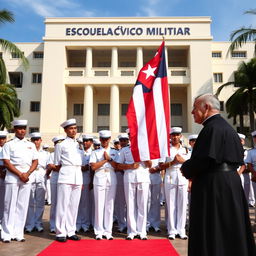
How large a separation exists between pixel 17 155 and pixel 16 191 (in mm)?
620

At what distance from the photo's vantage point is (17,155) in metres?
5.09

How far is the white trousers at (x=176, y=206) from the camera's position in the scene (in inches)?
204

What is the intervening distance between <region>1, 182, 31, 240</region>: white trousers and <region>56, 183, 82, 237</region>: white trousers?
2.02 feet

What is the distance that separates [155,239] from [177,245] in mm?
509

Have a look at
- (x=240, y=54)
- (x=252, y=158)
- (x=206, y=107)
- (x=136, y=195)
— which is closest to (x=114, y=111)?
(x=240, y=54)

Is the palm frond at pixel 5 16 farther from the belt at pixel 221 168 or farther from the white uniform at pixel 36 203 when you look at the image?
the belt at pixel 221 168

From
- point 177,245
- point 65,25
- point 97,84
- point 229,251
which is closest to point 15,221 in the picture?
point 177,245

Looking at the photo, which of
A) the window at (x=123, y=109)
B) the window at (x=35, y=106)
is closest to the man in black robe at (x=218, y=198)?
the window at (x=123, y=109)

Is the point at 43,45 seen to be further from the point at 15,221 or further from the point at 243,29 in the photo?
the point at 15,221

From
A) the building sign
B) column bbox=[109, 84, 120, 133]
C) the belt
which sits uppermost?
the building sign

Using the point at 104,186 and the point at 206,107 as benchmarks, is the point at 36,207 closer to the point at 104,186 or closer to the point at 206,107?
the point at 104,186

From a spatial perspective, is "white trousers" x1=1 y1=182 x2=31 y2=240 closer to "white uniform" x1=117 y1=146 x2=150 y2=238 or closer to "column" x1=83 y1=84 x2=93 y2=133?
"white uniform" x1=117 y1=146 x2=150 y2=238

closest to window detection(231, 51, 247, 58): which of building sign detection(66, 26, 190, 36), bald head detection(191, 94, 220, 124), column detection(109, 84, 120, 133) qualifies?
building sign detection(66, 26, 190, 36)

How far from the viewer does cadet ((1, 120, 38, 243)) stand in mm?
4949
